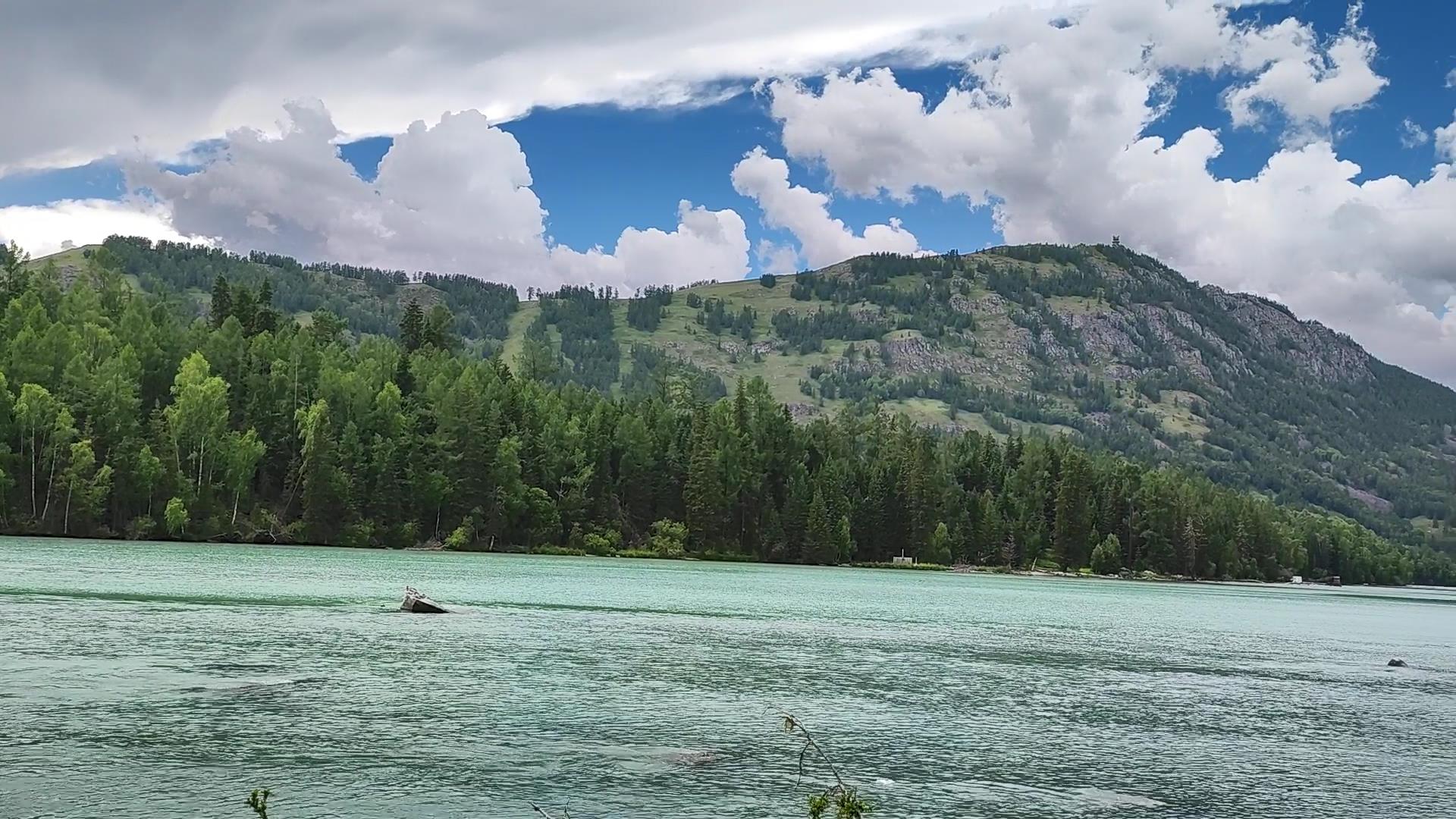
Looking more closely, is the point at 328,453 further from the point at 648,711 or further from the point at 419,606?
the point at 648,711

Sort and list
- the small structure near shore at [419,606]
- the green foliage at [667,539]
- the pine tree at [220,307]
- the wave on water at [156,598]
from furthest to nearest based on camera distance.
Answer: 1. the pine tree at [220,307]
2. the green foliage at [667,539]
3. the small structure near shore at [419,606]
4. the wave on water at [156,598]

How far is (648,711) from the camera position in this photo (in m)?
34.8

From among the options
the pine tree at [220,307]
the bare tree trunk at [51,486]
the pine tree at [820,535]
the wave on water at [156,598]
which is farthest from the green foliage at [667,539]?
the wave on water at [156,598]

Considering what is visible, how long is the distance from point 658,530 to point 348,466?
4738 cm

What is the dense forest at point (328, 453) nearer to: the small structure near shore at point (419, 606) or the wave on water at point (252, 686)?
the small structure near shore at point (419, 606)

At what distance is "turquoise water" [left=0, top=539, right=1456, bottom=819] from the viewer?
969 inches

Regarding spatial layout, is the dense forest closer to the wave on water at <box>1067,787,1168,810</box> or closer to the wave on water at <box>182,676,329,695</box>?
the wave on water at <box>182,676,329,695</box>

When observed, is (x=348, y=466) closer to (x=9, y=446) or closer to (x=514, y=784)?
(x=9, y=446)

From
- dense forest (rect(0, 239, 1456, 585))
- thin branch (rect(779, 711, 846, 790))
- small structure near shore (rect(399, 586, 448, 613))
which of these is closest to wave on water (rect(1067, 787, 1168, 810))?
thin branch (rect(779, 711, 846, 790))

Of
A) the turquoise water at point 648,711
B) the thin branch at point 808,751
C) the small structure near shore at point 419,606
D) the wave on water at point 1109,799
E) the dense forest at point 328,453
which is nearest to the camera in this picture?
the thin branch at point 808,751

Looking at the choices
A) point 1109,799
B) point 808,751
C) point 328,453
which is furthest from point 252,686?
point 328,453

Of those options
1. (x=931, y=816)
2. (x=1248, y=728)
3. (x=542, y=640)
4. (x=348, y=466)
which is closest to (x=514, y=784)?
(x=931, y=816)

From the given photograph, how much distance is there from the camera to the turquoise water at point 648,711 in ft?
80.8

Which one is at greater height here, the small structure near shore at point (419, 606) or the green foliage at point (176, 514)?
the green foliage at point (176, 514)
